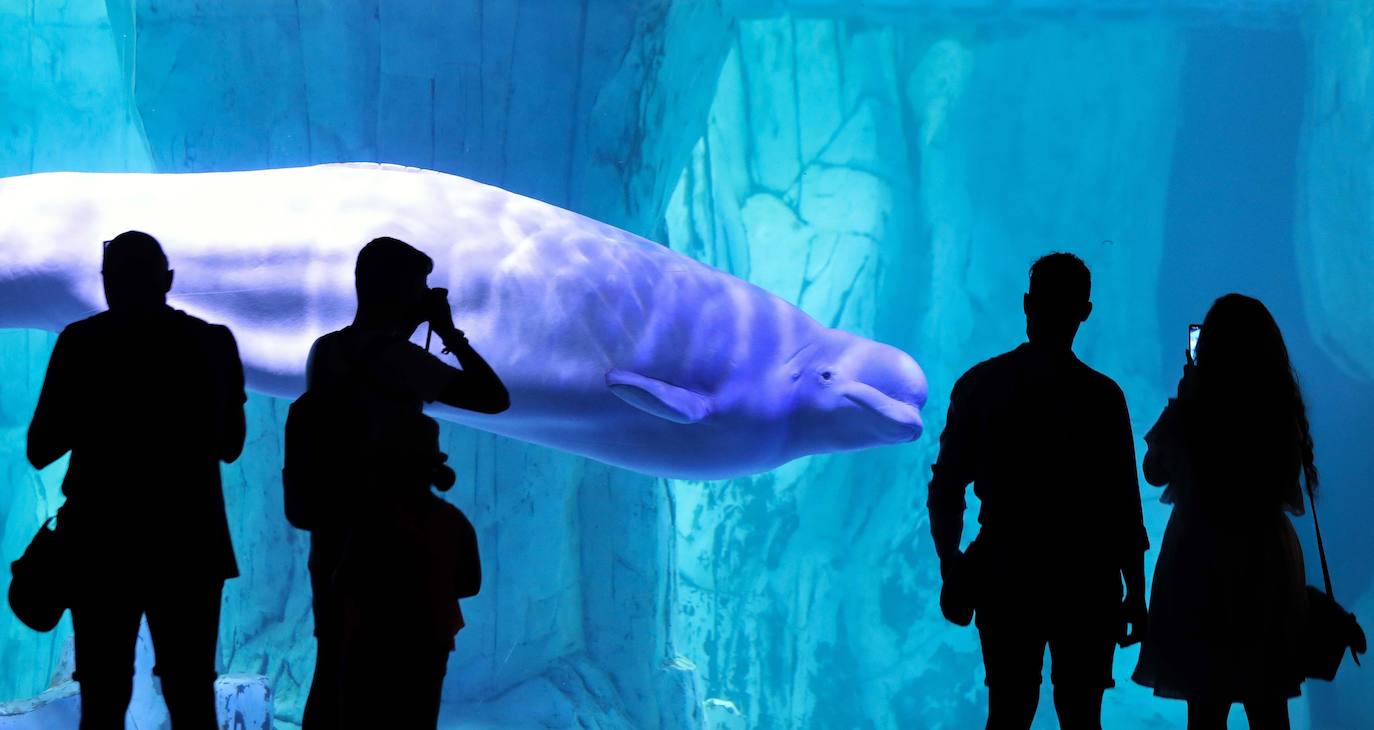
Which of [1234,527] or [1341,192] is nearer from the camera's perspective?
[1234,527]

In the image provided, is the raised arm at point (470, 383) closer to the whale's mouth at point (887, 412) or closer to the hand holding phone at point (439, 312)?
the hand holding phone at point (439, 312)

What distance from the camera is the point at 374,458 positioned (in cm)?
265

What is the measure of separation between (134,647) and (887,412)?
9.29 feet

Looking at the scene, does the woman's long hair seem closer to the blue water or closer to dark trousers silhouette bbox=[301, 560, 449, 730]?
dark trousers silhouette bbox=[301, 560, 449, 730]

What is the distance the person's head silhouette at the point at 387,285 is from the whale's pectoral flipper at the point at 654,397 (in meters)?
1.29

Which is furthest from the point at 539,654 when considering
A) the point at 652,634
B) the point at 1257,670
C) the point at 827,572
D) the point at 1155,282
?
the point at 1155,282

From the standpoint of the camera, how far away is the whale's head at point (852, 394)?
4340 millimetres

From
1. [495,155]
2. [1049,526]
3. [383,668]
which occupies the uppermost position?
[495,155]

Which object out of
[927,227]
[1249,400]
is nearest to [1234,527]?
[1249,400]

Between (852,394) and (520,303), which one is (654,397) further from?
(852,394)

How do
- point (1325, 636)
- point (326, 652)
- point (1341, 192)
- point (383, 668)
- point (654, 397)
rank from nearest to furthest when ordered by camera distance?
1. point (383, 668)
2. point (326, 652)
3. point (1325, 636)
4. point (654, 397)
5. point (1341, 192)

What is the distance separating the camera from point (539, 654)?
675 cm

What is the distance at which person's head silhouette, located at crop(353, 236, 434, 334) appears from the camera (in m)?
2.76

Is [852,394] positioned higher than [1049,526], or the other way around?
[852,394]
